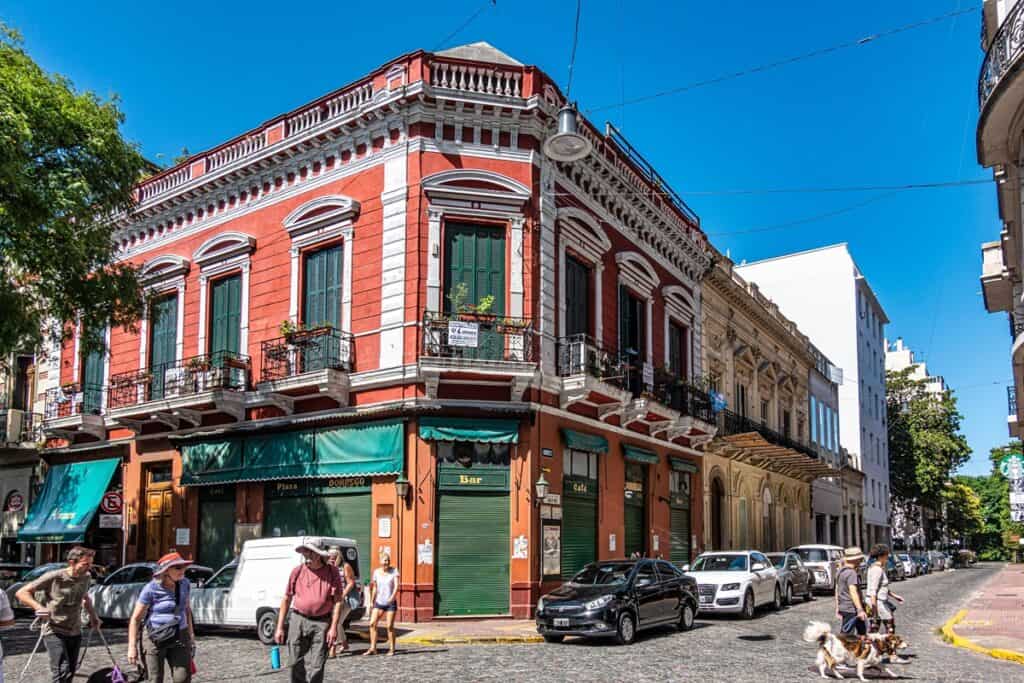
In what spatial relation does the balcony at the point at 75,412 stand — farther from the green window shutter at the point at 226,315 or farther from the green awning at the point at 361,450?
the green awning at the point at 361,450

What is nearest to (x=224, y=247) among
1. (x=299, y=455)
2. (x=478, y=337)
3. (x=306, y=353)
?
(x=306, y=353)

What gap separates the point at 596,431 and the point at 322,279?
7.49 m

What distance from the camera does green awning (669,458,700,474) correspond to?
2725 cm

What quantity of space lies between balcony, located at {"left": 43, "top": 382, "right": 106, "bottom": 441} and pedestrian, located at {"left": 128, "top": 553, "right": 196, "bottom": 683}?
18723 millimetres

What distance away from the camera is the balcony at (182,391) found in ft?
73.2

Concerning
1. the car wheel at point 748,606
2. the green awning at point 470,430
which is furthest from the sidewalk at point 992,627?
the green awning at point 470,430

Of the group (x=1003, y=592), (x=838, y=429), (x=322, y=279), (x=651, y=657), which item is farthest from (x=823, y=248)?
(x=651, y=657)

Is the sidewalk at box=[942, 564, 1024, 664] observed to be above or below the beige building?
below

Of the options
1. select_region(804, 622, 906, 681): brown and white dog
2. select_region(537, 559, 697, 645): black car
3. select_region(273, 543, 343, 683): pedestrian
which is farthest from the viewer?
select_region(537, 559, 697, 645): black car

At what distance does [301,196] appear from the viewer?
22719 millimetres

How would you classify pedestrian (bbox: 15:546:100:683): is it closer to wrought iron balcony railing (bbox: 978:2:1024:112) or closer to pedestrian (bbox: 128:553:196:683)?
pedestrian (bbox: 128:553:196:683)

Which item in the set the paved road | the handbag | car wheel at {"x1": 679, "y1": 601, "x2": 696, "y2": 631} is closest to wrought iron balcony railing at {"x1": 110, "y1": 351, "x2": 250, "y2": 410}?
the paved road

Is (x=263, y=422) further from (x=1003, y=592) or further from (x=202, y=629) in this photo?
(x=1003, y=592)

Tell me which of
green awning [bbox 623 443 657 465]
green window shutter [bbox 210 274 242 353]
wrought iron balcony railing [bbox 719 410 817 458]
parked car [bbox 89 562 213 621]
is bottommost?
parked car [bbox 89 562 213 621]
